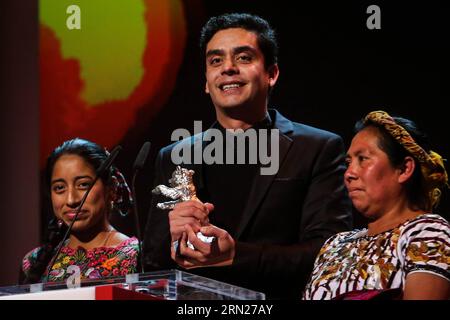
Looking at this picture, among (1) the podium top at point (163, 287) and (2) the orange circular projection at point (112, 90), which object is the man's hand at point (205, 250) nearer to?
(1) the podium top at point (163, 287)

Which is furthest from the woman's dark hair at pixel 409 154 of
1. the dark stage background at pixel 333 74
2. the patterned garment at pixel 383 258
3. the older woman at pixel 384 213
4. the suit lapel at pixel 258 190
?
the dark stage background at pixel 333 74

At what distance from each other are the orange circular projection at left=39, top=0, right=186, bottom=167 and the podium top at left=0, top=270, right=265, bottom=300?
195cm

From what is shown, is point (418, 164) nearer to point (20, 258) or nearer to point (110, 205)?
point (110, 205)

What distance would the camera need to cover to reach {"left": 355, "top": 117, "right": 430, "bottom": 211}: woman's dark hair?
2.70m

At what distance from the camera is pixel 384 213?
2695 millimetres

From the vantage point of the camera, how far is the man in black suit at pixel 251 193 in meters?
2.90

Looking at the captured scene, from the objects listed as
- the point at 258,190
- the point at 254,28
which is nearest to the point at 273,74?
the point at 254,28

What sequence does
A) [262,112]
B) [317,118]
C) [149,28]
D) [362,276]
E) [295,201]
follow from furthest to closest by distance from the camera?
[149,28] < [317,118] < [262,112] < [295,201] < [362,276]

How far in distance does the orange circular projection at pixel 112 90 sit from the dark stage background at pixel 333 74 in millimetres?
57

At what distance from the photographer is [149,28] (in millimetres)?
4047

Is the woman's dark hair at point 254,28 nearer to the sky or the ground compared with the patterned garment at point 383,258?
nearer to the sky

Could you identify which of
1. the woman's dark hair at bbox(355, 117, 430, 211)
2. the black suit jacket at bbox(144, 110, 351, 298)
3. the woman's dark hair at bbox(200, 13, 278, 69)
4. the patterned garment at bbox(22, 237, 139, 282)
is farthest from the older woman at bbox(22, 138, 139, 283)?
the woman's dark hair at bbox(355, 117, 430, 211)

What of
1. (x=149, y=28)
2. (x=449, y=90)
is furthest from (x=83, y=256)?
(x=449, y=90)

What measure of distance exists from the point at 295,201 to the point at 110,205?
2.68 feet
